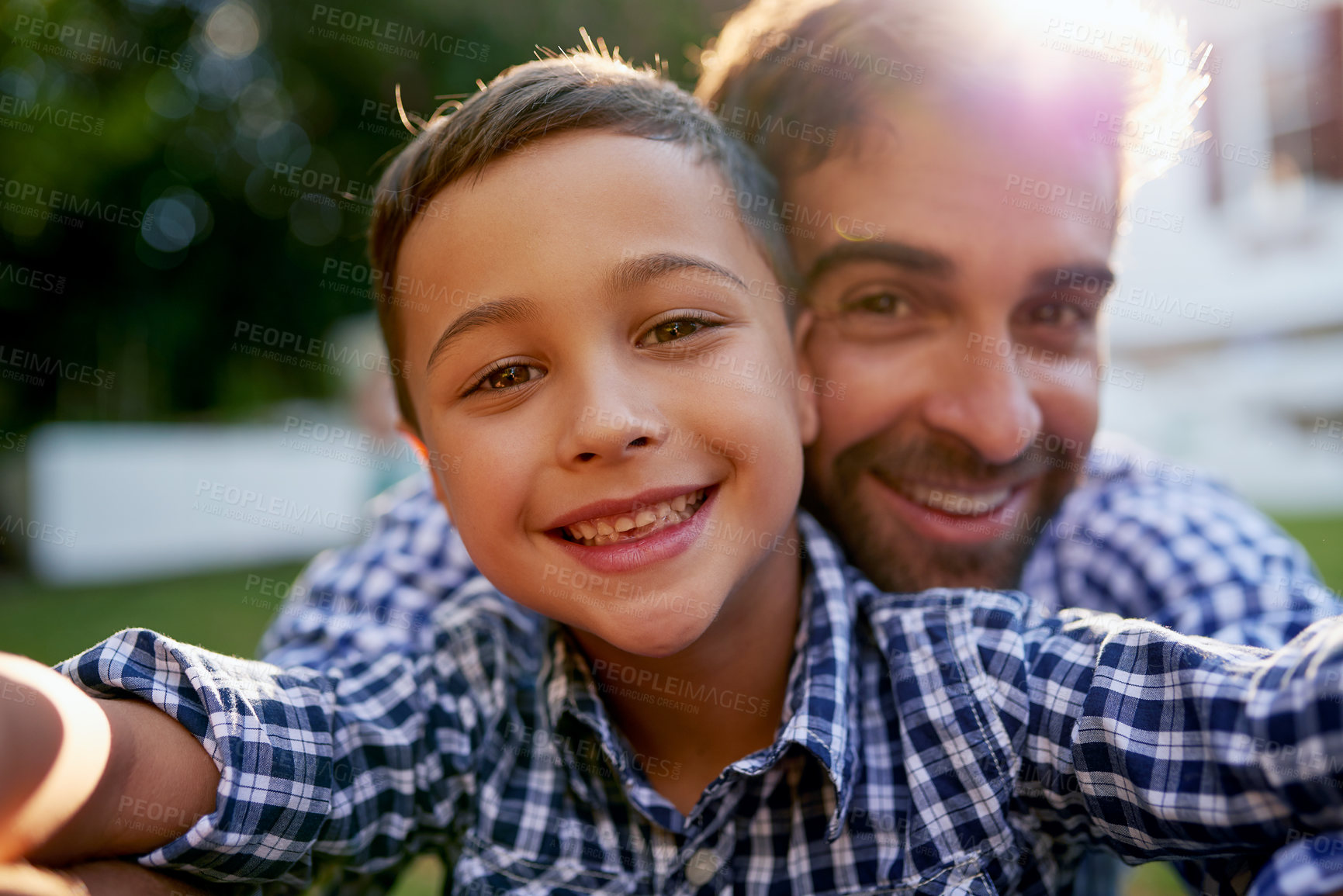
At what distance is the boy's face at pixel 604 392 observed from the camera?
4.33 feet

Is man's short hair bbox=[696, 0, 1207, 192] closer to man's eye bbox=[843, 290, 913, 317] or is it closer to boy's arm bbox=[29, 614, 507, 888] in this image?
man's eye bbox=[843, 290, 913, 317]

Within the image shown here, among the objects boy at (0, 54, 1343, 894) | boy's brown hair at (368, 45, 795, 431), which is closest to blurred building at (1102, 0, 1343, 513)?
boy's brown hair at (368, 45, 795, 431)

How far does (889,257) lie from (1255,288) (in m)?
10.8

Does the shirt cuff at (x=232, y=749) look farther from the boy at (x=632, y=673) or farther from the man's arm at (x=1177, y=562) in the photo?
the man's arm at (x=1177, y=562)

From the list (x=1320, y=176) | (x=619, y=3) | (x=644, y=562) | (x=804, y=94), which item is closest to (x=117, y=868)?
(x=644, y=562)

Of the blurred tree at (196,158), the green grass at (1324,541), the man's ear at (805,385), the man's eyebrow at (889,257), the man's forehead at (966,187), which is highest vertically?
the blurred tree at (196,158)

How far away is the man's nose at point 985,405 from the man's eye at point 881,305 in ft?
0.43

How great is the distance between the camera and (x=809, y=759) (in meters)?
1.49

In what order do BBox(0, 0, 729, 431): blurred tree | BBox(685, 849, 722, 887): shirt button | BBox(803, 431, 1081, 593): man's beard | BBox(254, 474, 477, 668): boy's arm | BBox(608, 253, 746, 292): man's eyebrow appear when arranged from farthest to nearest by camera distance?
BBox(0, 0, 729, 431): blurred tree < BBox(254, 474, 477, 668): boy's arm < BBox(803, 431, 1081, 593): man's beard < BBox(685, 849, 722, 887): shirt button < BBox(608, 253, 746, 292): man's eyebrow

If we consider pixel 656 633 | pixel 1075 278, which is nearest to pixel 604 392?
pixel 656 633

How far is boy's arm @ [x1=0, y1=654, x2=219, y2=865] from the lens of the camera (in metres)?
1.05

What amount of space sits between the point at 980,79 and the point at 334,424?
13085mm

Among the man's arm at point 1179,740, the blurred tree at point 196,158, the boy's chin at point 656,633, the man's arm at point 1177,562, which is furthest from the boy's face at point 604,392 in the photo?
the blurred tree at point 196,158

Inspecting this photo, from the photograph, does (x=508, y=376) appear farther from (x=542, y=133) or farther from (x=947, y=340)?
(x=947, y=340)
